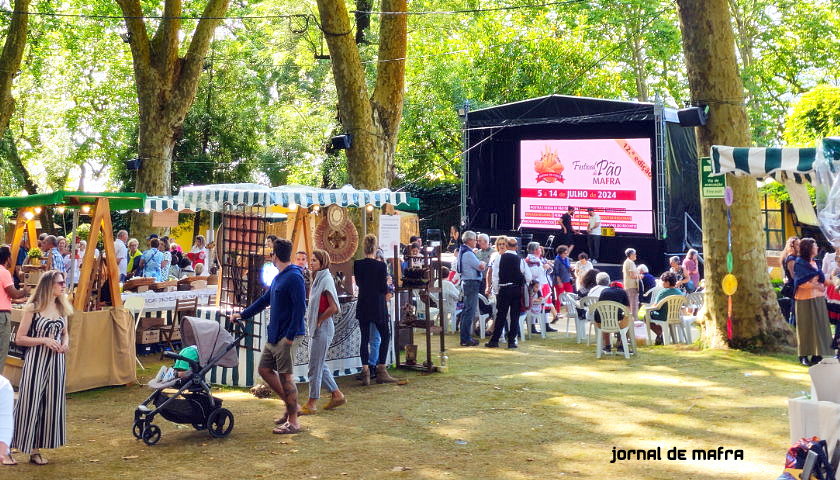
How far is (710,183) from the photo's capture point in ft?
38.6

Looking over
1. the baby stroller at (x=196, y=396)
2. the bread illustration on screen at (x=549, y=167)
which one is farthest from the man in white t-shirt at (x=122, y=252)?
the bread illustration on screen at (x=549, y=167)

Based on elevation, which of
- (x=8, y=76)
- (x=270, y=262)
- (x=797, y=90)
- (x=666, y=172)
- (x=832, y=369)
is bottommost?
(x=832, y=369)

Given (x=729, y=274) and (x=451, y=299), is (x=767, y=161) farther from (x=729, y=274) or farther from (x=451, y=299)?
(x=451, y=299)

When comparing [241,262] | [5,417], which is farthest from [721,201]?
[5,417]

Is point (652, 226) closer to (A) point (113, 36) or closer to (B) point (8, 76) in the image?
(B) point (8, 76)

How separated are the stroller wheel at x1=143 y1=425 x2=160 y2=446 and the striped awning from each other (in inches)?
222

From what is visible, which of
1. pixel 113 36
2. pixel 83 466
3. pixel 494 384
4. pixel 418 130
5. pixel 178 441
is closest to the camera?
pixel 83 466

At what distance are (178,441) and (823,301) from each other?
6.32m

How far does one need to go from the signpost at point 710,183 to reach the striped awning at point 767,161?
3.19 metres

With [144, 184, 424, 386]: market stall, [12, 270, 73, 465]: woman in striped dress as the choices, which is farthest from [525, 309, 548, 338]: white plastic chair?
[12, 270, 73, 465]: woman in striped dress

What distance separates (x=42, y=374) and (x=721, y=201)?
889cm

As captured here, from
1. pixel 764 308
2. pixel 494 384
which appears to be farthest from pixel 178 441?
pixel 764 308

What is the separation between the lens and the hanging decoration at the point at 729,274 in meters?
11.6

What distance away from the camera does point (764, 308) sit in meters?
11.6
